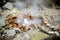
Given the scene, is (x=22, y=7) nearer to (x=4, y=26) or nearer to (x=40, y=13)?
(x=40, y=13)

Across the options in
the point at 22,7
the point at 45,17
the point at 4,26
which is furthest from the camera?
the point at 22,7

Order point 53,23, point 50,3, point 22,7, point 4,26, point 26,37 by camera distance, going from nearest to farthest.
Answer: point 26,37 < point 4,26 < point 53,23 < point 22,7 < point 50,3

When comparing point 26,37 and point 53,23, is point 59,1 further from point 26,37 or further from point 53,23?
point 26,37

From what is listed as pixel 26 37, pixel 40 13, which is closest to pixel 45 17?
pixel 40 13

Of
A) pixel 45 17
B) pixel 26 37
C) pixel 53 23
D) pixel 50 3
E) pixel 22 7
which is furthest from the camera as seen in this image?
pixel 50 3

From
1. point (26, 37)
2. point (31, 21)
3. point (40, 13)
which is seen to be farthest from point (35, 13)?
point (26, 37)

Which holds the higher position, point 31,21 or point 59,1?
point 59,1

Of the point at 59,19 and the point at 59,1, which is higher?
A: the point at 59,1

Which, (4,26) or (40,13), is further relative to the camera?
(40,13)

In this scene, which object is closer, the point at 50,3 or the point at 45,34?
the point at 45,34
